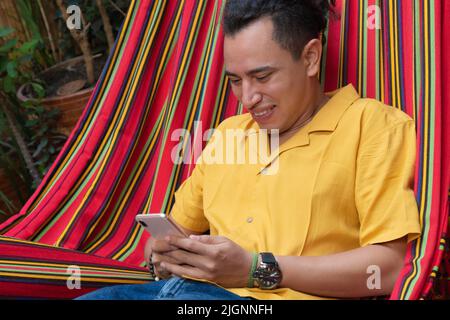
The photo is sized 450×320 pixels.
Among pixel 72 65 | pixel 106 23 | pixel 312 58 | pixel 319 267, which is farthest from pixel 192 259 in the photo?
pixel 72 65

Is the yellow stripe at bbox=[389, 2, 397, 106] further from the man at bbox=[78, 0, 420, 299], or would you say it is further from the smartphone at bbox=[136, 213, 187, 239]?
the smartphone at bbox=[136, 213, 187, 239]

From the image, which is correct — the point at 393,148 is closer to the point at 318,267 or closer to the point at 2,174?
the point at 318,267

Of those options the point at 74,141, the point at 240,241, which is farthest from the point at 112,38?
the point at 240,241

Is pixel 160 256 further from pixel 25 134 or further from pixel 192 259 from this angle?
pixel 25 134

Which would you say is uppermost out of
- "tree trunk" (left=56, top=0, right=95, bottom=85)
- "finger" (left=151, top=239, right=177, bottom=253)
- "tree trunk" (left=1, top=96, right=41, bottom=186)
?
"tree trunk" (left=56, top=0, right=95, bottom=85)

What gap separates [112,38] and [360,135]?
2.01 m

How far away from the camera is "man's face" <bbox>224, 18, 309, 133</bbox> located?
158 cm

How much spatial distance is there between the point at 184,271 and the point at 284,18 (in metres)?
0.59

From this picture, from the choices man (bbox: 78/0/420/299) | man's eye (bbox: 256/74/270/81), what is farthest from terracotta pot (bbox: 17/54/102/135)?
man's eye (bbox: 256/74/270/81)

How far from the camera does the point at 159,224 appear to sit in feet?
4.91

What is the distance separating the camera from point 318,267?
1454 mm

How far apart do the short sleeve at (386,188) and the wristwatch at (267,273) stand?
186 mm

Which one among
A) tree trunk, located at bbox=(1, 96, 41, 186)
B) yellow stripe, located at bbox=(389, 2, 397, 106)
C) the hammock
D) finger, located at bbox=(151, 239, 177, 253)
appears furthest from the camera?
tree trunk, located at bbox=(1, 96, 41, 186)

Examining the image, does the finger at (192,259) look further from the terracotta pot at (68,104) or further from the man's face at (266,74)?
the terracotta pot at (68,104)
